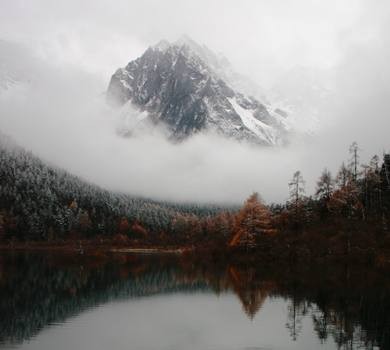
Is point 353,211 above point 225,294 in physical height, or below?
above

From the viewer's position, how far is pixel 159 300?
6875 centimetres

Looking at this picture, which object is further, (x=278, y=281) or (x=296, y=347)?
(x=278, y=281)

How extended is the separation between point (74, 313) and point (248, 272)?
43019mm

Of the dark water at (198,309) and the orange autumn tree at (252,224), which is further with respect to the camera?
the orange autumn tree at (252,224)

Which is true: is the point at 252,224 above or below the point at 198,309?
above

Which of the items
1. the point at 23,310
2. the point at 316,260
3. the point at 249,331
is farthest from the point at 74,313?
the point at 316,260

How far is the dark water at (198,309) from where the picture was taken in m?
45.1

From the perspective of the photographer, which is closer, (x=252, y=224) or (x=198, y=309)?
(x=198, y=309)

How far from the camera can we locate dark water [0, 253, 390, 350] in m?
45.1

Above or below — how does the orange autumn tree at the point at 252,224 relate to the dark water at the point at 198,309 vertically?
above

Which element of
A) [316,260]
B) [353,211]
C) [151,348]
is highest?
[353,211]

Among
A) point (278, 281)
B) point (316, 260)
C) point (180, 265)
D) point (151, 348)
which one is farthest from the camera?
point (180, 265)

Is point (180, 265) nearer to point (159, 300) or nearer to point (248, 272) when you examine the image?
point (248, 272)

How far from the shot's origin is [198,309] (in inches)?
2404
